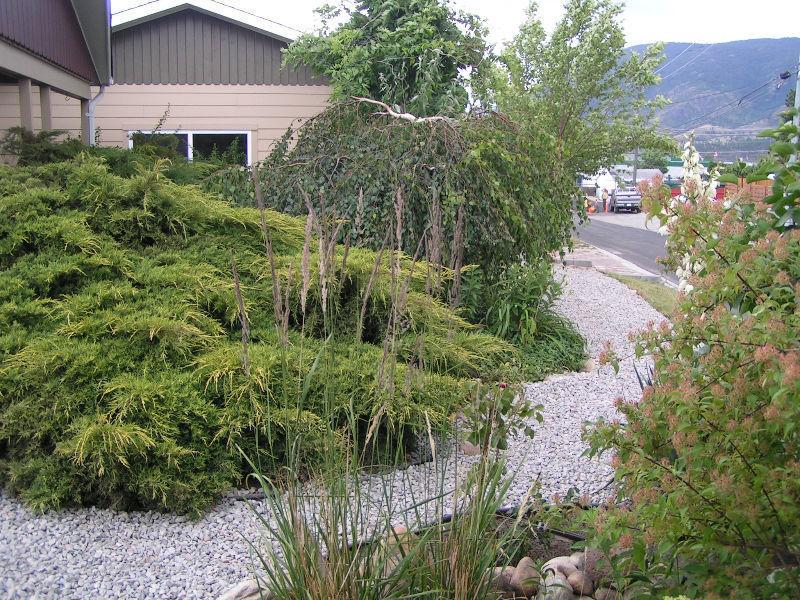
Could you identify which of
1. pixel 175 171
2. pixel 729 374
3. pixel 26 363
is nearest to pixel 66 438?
pixel 26 363

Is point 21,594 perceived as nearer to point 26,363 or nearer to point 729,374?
point 26,363

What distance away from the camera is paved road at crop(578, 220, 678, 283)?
55.0ft

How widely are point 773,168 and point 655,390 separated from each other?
69 cm

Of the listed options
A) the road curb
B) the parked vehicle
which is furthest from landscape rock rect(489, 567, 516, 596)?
the parked vehicle

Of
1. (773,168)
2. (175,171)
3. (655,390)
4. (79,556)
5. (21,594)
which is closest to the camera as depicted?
(773,168)

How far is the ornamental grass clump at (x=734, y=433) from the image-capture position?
5.22 ft

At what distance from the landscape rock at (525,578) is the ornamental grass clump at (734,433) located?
489 mm

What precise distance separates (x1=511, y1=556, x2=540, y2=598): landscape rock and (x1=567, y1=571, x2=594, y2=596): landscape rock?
13cm

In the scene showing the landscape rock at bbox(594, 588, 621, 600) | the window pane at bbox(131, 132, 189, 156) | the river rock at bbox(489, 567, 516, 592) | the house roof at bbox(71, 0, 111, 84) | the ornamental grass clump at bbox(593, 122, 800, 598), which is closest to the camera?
the ornamental grass clump at bbox(593, 122, 800, 598)

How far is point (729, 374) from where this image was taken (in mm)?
1781

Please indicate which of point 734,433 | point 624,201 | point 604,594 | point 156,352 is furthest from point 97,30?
point 624,201

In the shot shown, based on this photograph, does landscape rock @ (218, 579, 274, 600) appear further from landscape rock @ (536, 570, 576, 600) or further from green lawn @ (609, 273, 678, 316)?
green lawn @ (609, 273, 678, 316)

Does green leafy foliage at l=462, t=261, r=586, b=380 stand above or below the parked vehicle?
below

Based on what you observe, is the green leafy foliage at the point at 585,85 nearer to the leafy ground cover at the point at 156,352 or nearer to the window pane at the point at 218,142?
the window pane at the point at 218,142
